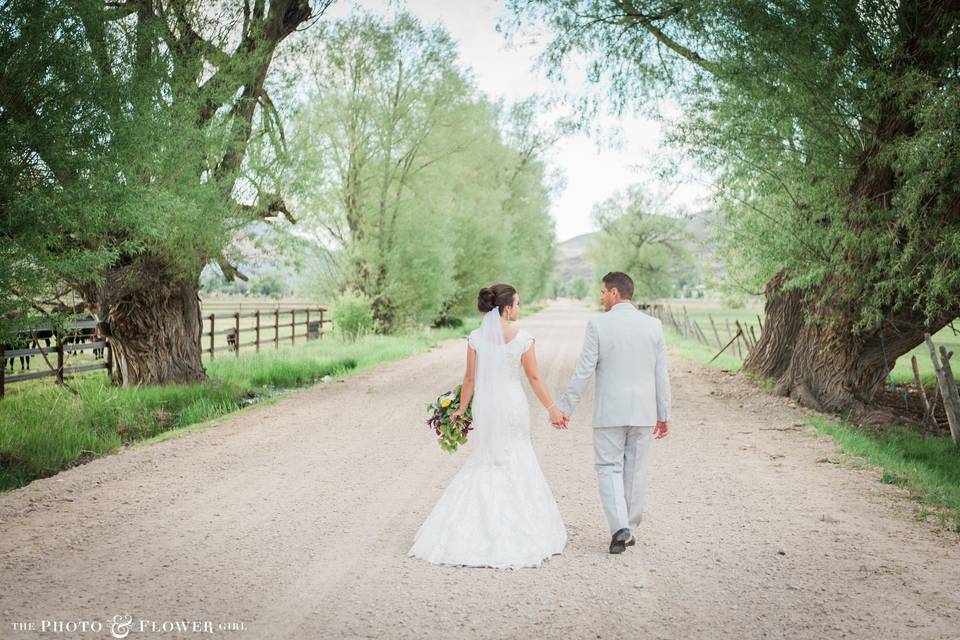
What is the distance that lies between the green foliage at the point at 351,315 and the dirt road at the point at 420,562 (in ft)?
56.4

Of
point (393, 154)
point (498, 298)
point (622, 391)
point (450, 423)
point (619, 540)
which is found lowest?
point (619, 540)

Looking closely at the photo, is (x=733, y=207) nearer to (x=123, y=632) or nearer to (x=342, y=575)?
(x=342, y=575)

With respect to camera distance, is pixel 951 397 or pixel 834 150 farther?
pixel 834 150

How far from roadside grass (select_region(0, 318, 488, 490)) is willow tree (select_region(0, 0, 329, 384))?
46.3 inches

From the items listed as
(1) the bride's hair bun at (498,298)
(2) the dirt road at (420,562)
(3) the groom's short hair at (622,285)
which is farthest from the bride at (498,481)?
(3) the groom's short hair at (622,285)

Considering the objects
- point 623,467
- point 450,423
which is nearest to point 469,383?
point 450,423

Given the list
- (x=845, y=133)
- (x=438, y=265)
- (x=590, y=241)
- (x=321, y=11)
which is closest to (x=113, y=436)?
(x=321, y=11)

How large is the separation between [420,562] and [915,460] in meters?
7.69

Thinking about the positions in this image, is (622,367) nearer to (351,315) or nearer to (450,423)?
(450,423)

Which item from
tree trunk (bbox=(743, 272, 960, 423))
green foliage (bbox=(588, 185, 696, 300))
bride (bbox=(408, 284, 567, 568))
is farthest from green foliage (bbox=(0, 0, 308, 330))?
green foliage (bbox=(588, 185, 696, 300))

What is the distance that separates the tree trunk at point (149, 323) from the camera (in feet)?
45.4

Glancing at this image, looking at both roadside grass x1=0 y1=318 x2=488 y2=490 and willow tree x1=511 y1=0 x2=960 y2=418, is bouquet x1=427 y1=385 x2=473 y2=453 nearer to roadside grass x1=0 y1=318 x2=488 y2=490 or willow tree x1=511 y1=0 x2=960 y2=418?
Answer: roadside grass x1=0 y1=318 x2=488 y2=490

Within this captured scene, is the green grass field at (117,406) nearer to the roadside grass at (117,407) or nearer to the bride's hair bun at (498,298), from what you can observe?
the roadside grass at (117,407)

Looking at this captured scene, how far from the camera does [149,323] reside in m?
14.5
